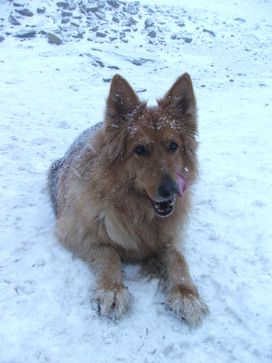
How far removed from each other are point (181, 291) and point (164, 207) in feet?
2.52

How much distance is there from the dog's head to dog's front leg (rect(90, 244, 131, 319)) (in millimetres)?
645

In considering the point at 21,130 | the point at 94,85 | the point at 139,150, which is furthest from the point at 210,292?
the point at 94,85

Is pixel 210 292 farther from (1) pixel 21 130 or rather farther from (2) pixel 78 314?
(1) pixel 21 130

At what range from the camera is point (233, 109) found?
10.8 meters

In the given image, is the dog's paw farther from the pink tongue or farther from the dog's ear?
the dog's ear

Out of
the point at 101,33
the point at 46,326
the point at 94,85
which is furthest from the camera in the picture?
the point at 101,33

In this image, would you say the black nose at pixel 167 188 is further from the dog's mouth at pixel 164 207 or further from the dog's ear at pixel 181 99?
the dog's ear at pixel 181 99

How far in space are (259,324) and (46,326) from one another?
1730 mm

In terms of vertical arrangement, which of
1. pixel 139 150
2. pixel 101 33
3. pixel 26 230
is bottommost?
pixel 101 33

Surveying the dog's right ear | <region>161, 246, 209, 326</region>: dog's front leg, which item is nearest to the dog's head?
the dog's right ear

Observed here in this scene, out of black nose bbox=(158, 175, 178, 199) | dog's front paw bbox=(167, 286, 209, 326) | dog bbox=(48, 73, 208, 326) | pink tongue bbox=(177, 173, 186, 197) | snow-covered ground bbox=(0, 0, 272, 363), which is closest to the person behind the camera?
snow-covered ground bbox=(0, 0, 272, 363)

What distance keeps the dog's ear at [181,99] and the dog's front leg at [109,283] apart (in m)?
1.52

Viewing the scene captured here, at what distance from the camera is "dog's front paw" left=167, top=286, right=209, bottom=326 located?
3383mm

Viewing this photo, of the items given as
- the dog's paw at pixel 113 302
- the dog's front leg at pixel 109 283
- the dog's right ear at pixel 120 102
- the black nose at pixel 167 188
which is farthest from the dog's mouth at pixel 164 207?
the dog's right ear at pixel 120 102
